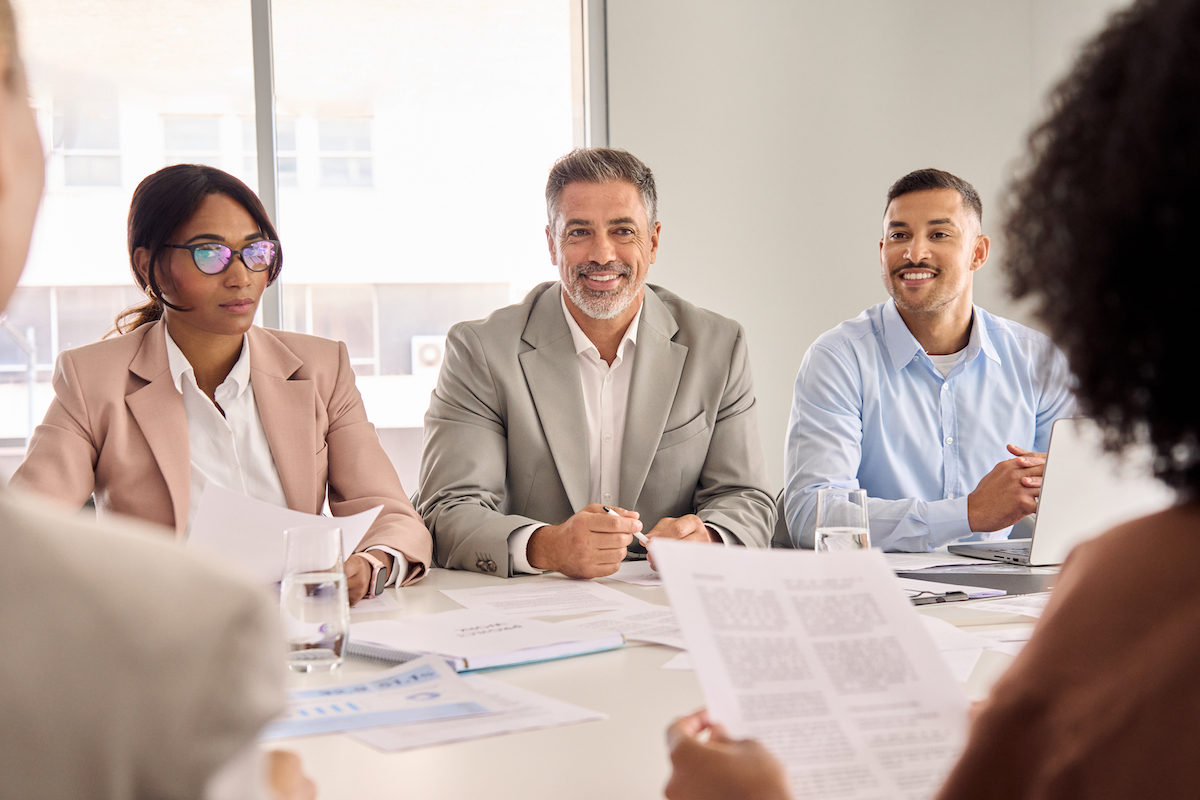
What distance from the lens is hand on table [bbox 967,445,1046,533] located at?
2145mm

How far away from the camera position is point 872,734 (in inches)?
29.4

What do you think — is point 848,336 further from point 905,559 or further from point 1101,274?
point 1101,274

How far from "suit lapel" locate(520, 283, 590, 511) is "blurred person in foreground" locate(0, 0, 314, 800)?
1.97 m

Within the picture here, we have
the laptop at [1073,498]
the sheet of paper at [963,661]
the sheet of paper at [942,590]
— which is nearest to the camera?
the sheet of paper at [963,661]

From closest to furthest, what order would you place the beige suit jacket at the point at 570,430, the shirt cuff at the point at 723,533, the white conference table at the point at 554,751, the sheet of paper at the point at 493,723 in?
the white conference table at the point at 554,751
the sheet of paper at the point at 493,723
the shirt cuff at the point at 723,533
the beige suit jacket at the point at 570,430

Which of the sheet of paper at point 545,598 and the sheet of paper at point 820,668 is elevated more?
the sheet of paper at point 820,668

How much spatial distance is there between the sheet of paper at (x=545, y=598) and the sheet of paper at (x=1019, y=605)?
556 mm

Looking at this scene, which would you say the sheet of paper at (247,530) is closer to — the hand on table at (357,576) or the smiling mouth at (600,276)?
the hand on table at (357,576)

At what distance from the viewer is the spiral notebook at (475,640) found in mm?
1267

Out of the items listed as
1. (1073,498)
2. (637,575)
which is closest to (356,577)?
(637,575)

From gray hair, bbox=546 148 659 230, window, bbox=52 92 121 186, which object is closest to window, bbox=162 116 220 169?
window, bbox=52 92 121 186

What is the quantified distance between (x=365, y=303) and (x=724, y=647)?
11.2 feet

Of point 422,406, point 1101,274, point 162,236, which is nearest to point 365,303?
point 422,406

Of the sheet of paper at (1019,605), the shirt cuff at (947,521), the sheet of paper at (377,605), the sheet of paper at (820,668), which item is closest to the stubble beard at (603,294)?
the shirt cuff at (947,521)
